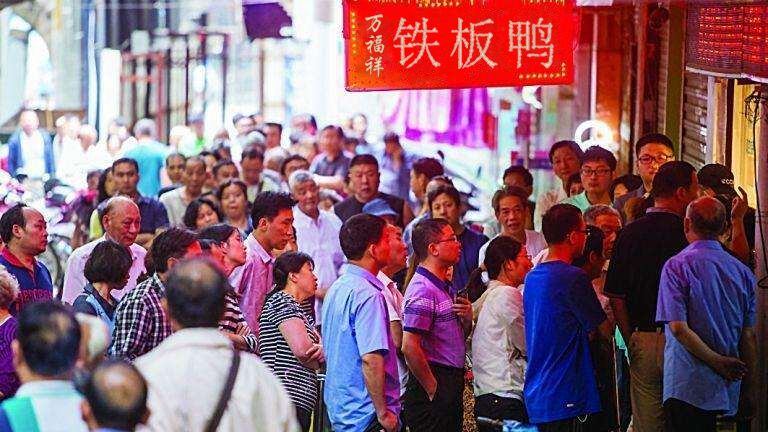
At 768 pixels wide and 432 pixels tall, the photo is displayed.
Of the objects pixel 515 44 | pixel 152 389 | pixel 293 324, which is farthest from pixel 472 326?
pixel 152 389

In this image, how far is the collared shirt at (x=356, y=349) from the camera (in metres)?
8.40

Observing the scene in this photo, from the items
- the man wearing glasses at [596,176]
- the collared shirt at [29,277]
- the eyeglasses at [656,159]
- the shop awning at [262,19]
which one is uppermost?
the shop awning at [262,19]

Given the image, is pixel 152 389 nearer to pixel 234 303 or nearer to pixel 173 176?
pixel 234 303

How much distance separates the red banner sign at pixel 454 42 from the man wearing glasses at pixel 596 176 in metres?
1.63

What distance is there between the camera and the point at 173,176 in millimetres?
16875

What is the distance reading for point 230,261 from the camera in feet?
30.7

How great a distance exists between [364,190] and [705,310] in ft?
18.7

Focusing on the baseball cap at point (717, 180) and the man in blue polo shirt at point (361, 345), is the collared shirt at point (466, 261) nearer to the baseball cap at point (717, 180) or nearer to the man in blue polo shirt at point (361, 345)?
the baseball cap at point (717, 180)

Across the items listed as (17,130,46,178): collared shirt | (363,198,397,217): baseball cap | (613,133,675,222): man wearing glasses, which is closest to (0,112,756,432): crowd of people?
(613,133,675,222): man wearing glasses

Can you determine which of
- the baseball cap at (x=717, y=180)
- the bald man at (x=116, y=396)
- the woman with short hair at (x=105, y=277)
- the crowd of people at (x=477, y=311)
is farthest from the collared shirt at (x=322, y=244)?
the bald man at (x=116, y=396)

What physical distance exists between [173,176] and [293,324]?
8268 mm

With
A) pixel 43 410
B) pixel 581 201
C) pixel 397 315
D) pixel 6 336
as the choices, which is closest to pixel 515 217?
pixel 581 201

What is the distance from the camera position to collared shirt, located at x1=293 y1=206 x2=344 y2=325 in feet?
42.5

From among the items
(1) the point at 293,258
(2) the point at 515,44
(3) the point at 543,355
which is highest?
(2) the point at 515,44
